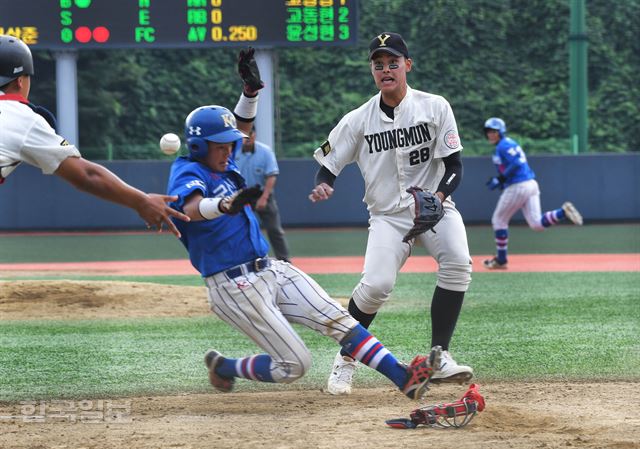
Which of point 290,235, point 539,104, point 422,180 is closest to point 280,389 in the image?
point 422,180

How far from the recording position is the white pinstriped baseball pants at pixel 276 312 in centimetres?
555

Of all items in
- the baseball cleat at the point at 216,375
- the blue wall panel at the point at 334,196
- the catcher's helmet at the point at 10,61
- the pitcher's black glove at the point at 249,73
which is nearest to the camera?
the catcher's helmet at the point at 10,61

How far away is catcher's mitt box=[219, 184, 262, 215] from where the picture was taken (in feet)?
16.3

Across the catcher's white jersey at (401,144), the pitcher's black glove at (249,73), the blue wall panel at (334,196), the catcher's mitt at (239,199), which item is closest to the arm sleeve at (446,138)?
the catcher's white jersey at (401,144)

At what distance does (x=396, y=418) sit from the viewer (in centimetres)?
554

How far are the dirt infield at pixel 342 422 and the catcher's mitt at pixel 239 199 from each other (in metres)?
1.09

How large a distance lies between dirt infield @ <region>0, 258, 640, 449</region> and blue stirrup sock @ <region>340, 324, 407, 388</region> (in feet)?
0.86

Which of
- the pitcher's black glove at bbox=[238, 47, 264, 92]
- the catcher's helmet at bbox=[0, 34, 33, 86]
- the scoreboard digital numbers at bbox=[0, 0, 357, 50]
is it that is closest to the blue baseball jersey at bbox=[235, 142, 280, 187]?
the scoreboard digital numbers at bbox=[0, 0, 357, 50]

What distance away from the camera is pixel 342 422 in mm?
5457

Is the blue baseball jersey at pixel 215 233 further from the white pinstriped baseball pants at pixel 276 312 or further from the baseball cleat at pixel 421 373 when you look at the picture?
the baseball cleat at pixel 421 373

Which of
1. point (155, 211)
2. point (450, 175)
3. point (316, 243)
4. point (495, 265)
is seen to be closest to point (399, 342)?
point (450, 175)

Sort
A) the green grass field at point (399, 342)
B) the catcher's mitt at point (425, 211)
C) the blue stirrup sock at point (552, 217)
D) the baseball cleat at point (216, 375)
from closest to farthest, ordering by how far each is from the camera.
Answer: the baseball cleat at point (216, 375) → the catcher's mitt at point (425, 211) → the green grass field at point (399, 342) → the blue stirrup sock at point (552, 217)

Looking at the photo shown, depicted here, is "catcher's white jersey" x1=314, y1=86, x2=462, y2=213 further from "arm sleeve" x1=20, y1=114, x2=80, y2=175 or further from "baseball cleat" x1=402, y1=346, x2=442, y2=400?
"arm sleeve" x1=20, y1=114, x2=80, y2=175

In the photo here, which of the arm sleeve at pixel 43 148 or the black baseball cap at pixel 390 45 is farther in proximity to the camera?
the black baseball cap at pixel 390 45
